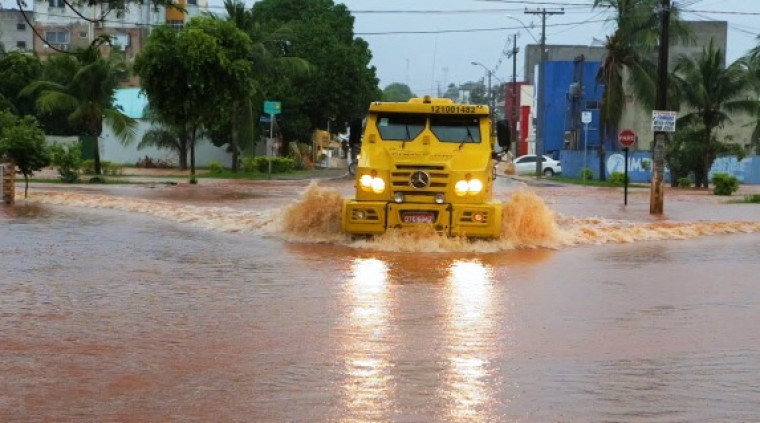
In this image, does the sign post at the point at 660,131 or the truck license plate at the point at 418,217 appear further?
the sign post at the point at 660,131

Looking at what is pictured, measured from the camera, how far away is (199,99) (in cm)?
3859

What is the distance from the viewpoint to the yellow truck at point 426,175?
1562 cm

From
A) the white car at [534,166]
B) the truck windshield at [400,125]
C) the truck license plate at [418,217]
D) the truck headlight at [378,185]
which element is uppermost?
the truck windshield at [400,125]

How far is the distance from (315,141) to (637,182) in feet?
83.0

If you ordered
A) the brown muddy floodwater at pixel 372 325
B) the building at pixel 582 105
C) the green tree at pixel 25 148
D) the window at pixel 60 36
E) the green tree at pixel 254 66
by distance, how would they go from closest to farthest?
the brown muddy floodwater at pixel 372 325 < the green tree at pixel 25 148 < the green tree at pixel 254 66 < the building at pixel 582 105 < the window at pixel 60 36

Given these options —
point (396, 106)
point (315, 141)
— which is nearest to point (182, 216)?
point (396, 106)

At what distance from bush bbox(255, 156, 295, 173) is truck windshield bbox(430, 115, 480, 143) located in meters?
35.9

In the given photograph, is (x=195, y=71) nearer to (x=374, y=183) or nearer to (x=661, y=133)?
(x=661, y=133)

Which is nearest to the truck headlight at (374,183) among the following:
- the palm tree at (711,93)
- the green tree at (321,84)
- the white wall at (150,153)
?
the palm tree at (711,93)

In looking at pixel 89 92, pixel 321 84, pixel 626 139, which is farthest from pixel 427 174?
pixel 321 84

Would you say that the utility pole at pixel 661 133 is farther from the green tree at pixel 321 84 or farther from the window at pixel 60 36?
the window at pixel 60 36

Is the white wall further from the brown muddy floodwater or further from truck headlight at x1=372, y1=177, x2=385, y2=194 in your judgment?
truck headlight at x1=372, y1=177, x2=385, y2=194

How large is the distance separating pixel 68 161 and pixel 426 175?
25.1 meters

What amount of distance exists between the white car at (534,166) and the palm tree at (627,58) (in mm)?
11471
